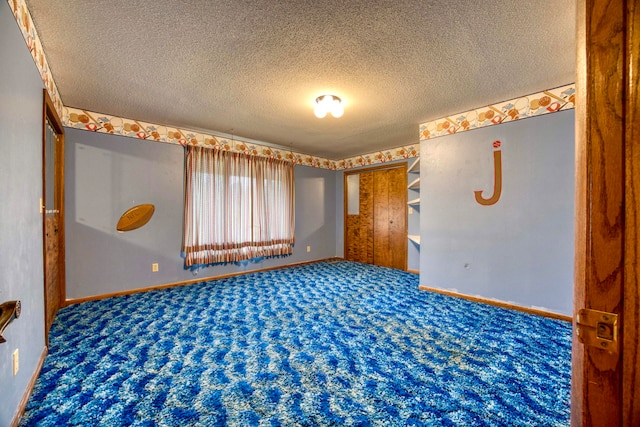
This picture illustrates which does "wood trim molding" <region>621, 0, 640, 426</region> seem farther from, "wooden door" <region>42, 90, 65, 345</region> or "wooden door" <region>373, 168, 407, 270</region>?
"wooden door" <region>373, 168, 407, 270</region>

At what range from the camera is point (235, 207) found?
4789 millimetres

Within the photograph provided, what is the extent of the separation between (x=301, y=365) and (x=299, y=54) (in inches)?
96.1

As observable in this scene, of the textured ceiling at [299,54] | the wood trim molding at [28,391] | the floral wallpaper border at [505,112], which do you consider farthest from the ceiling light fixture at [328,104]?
the wood trim molding at [28,391]

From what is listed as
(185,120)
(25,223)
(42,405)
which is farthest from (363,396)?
(185,120)

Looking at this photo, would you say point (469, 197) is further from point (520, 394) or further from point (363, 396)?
point (363, 396)

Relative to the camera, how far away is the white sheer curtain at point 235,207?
4348mm

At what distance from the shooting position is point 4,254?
1.37 m

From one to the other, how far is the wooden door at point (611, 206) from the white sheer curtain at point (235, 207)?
4.53 m

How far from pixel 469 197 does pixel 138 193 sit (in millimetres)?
4531

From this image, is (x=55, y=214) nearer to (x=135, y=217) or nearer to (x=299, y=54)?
(x=135, y=217)

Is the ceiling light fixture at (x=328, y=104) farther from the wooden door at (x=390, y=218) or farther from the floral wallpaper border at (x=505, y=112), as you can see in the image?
the wooden door at (x=390, y=218)

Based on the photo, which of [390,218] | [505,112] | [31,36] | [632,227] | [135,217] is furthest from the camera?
[390,218]

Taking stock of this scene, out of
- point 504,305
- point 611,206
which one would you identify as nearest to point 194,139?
point 611,206

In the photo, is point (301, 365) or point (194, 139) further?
point (194, 139)
